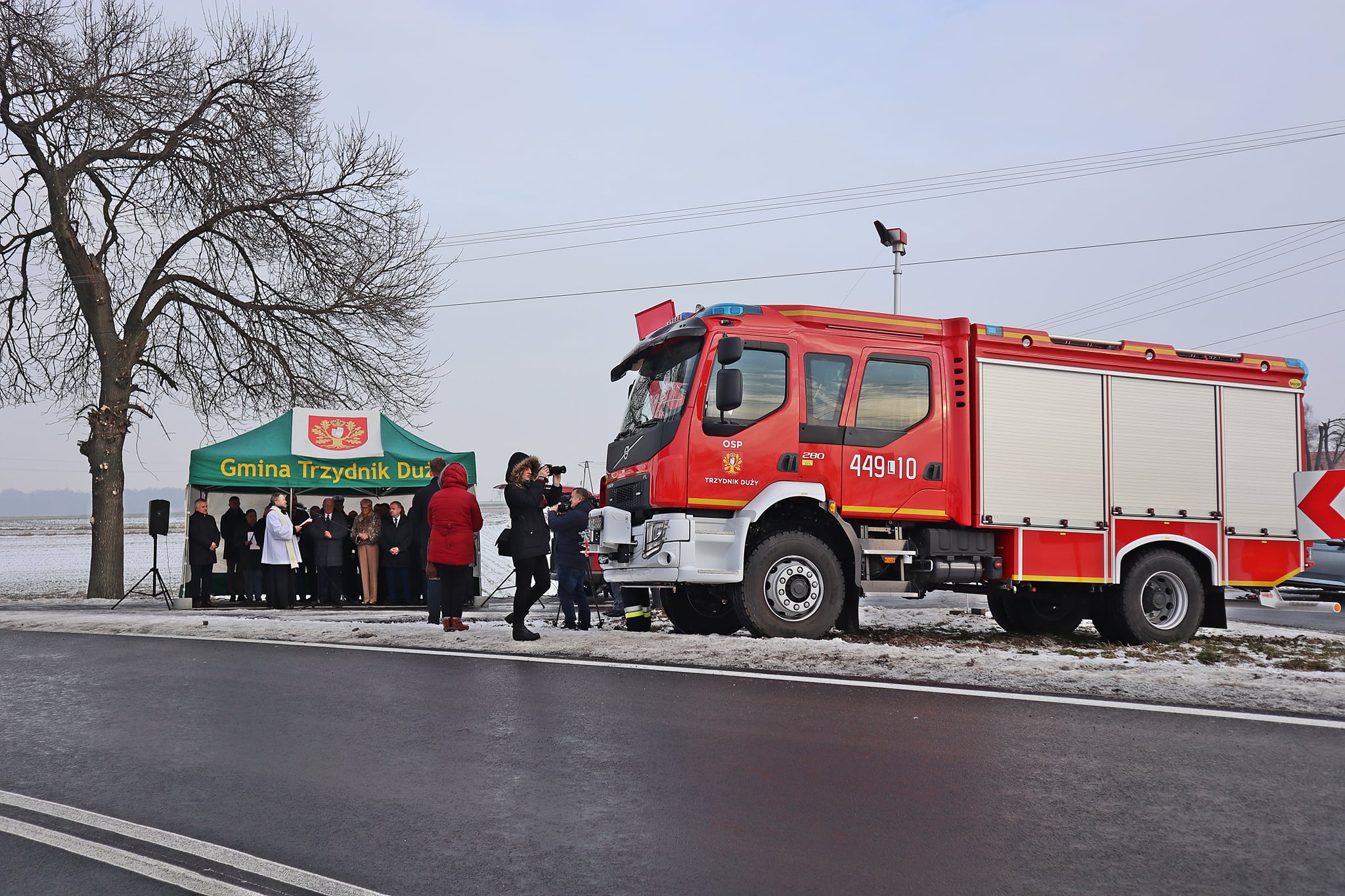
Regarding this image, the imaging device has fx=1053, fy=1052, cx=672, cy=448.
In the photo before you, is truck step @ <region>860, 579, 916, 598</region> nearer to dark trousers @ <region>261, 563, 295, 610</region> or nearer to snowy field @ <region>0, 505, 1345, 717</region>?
snowy field @ <region>0, 505, 1345, 717</region>

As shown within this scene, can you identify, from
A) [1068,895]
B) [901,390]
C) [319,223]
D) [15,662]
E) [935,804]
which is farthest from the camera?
[319,223]

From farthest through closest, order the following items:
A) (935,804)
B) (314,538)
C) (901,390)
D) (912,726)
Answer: (314,538), (901,390), (912,726), (935,804)

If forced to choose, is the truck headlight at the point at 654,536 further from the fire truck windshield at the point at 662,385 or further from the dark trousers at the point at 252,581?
the dark trousers at the point at 252,581

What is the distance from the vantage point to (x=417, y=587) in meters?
17.6

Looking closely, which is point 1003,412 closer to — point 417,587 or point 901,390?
point 901,390

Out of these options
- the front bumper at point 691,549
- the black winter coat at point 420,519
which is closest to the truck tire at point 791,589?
the front bumper at point 691,549

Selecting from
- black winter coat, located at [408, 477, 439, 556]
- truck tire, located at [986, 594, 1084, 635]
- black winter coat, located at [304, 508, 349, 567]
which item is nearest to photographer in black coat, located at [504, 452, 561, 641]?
truck tire, located at [986, 594, 1084, 635]

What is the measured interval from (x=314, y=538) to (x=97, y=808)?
13262 mm

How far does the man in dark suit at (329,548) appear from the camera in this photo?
17047mm

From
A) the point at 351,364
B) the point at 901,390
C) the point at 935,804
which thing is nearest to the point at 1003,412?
the point at 901,390

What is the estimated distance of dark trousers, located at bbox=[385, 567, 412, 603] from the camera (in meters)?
17.3

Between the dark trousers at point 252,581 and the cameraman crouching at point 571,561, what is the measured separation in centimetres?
710

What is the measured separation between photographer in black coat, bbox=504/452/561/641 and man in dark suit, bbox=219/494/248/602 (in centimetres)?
893

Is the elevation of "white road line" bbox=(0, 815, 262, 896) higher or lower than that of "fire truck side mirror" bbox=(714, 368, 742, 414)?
lower
